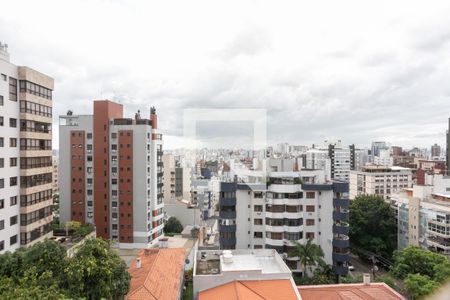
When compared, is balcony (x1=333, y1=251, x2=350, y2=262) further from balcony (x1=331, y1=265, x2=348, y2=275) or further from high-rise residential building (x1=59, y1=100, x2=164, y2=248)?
high-rise residential building (x1=59, y1=100, x2=164, y2=248)

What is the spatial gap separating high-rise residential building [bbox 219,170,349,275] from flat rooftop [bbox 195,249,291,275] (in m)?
2.53

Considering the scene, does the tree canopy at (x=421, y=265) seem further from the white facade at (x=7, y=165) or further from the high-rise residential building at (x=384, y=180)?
the high-rise residential building at (x=384, y=180)

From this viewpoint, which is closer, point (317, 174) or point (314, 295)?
point (314, 295)

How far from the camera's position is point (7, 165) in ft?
24.7

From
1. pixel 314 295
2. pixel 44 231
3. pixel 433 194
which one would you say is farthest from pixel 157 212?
pixel 433 194

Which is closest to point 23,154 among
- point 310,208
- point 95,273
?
point 95,273

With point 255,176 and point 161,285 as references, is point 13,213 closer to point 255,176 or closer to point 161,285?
point 161,285

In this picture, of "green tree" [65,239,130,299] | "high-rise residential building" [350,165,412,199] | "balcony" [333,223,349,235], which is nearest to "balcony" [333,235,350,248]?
"balcony" [333,223,349,235]

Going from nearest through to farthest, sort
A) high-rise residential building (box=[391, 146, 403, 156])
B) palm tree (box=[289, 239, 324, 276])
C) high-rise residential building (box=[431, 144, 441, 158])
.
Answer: palm tree (box=[289, 239, 324, 276]) < high-rise residential building (box=[431, 144, 441, 158]) < high-rise residential building (box=[391, 146, 403, 156])

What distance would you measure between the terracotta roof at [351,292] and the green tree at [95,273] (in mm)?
3739

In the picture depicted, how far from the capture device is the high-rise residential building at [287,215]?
10.6 meters

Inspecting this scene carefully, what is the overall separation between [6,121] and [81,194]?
302 inches

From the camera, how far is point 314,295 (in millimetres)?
Answer: 6645

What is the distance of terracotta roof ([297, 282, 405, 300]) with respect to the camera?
6.46m
